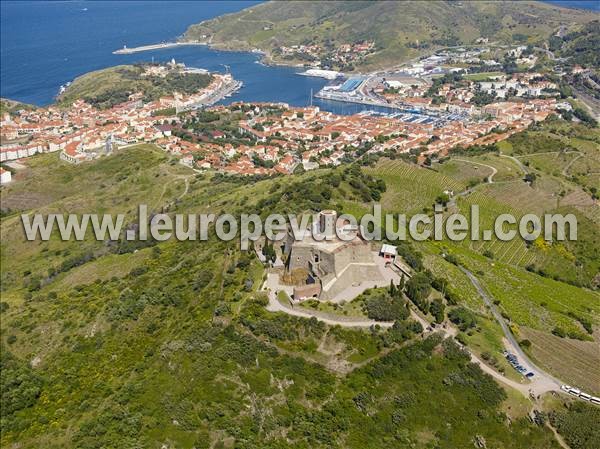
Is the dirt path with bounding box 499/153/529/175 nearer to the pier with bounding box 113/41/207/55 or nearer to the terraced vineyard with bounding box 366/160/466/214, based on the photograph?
the terraced vineyard with bounding box 366/160/466/214

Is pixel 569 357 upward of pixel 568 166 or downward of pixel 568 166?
upward

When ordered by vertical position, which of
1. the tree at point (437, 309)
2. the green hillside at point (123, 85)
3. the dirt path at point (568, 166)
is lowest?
the green hillside at point (123, 85)

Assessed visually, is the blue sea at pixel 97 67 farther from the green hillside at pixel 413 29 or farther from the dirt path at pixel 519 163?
the dirt path at pixel 519 163

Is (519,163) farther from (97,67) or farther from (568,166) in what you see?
(97,67)

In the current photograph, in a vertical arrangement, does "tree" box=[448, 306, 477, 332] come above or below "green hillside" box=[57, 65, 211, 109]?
above

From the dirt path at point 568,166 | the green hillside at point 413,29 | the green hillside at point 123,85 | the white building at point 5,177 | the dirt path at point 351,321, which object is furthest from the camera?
the green hillside at point 413,29

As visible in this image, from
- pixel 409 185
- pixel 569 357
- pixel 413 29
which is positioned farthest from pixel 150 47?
pixel 569 357

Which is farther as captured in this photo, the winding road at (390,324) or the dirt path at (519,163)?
the dirt path at (519,163)

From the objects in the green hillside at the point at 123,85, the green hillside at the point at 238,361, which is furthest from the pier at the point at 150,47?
the green hillside at the point at 238,361

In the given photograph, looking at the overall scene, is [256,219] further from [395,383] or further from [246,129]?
[246,129]

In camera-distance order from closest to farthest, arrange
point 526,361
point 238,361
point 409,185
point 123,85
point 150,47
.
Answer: point 238,361, point 526,361, point 409,185, point 123,85, point 150,47

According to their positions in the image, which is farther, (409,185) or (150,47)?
(150,47)

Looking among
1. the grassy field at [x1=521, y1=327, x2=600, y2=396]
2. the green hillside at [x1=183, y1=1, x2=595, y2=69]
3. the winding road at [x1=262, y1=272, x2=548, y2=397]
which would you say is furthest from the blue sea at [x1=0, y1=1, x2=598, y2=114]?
the winding road at [x1=262, y1=272, x2=548, y2=397]
